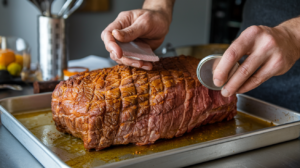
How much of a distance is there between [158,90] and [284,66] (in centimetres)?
64

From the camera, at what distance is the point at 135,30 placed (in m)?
1.74

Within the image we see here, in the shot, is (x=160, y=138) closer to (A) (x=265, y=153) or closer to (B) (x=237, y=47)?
(A) (x=265, y=153)

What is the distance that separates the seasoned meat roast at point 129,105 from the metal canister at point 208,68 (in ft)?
0.53

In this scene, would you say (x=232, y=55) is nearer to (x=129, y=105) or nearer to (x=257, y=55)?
(x=257, y=55)

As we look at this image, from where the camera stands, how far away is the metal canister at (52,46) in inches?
103

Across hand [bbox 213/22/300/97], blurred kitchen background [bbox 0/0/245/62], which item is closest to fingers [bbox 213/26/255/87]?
hand [bbox 213/22/300/97]

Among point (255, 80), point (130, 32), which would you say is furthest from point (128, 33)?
point (255, 80)

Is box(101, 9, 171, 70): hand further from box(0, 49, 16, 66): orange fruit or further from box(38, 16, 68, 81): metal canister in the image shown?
box(0, 49, 16, 66): orange fruit

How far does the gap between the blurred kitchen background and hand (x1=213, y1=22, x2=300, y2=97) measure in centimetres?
382

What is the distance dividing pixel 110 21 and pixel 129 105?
4.82m

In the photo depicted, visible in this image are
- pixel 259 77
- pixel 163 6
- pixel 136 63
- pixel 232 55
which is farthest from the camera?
pixel 163 6

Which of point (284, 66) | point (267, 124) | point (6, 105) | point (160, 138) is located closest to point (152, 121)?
point (160, 138)

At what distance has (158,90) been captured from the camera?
1.58m

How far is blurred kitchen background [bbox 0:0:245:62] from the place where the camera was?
4.98 m
